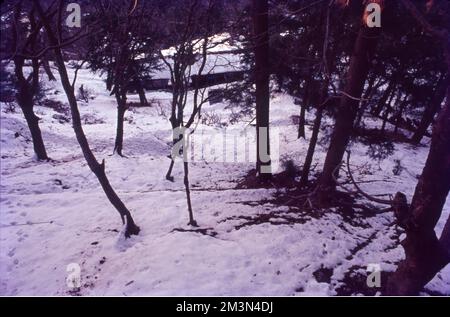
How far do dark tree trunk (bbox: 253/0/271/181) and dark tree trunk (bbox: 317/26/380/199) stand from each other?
2324mm

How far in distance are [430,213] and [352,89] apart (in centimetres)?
388

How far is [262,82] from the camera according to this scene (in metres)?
8.84

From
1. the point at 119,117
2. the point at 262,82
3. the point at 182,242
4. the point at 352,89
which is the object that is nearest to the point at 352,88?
the point at 352,89

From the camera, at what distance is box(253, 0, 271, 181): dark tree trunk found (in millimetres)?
8273

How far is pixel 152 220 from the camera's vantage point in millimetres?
7430

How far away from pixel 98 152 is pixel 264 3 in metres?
10.2

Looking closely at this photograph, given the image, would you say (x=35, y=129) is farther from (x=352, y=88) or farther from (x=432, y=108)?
(x=432, y=108)

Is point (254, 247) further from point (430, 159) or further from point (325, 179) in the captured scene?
point (430, 159)

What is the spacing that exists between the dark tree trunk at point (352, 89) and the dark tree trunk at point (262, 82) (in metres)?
2.32

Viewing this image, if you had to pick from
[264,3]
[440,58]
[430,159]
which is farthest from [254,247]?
[440,58]

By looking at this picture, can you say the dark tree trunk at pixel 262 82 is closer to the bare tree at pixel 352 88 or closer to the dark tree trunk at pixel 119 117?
the bare tree at pixel 352 88

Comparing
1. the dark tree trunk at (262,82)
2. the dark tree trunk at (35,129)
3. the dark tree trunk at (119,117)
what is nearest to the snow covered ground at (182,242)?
the dark tree trunk at (262,82)

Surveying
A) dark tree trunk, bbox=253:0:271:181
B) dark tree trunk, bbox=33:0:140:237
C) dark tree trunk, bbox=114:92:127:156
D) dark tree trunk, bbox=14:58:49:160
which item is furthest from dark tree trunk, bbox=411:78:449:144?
dark tree trunk, bbox=14:58:49:160

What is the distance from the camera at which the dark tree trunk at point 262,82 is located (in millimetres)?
8273
